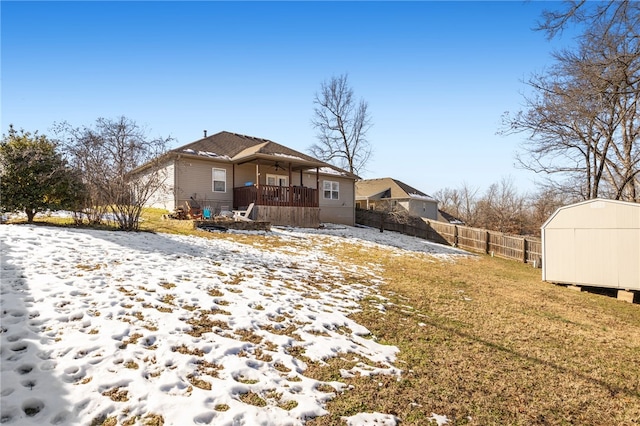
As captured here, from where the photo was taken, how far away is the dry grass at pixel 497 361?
10.3 feet

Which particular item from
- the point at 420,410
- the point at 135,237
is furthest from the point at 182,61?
the point at 420,410

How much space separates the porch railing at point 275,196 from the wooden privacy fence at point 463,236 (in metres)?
6.03

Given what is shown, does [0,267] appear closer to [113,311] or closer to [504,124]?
[113,311]

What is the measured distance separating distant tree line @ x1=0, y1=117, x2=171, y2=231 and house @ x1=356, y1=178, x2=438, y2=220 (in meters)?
23.3

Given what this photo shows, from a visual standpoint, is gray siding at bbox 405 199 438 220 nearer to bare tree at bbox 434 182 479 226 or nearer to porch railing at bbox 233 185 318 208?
bare tree at bbox 434 182 479 226

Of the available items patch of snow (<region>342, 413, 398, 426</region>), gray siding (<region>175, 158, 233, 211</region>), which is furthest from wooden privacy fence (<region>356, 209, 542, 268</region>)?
patch of snow (<region>342, 413, 398, 426</region>)

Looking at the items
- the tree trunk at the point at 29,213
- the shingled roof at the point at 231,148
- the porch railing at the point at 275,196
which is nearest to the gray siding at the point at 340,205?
the shingled roof at the point at 231,148

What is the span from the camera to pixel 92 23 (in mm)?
8852

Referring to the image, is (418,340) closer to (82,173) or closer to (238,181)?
(82,173)

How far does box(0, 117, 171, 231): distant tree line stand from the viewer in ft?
29.1

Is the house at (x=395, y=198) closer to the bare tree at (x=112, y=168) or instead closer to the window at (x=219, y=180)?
the window at (x=219, y=180)

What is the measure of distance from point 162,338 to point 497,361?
433cm

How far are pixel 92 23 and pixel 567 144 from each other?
20835mm

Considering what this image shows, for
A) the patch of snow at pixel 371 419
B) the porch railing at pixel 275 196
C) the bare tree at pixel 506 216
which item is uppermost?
the porch railing at pixel 275 196
